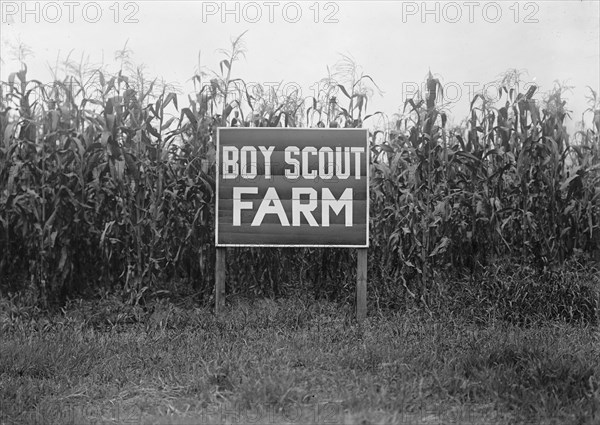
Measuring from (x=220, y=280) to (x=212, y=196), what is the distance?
97 cm

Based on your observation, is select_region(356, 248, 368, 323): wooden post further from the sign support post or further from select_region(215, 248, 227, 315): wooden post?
select_region(215, 248, 227, 315): wooden post

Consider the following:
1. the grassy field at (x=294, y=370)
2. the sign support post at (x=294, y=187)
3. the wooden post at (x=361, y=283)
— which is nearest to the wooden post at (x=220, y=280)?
the sign support post at (x=294, y=187)

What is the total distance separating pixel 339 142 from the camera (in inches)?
300

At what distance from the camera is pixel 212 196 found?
8086mm

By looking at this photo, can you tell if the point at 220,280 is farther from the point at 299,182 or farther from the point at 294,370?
the point at 294,370

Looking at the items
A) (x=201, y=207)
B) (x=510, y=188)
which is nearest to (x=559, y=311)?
(x=510, y=188)

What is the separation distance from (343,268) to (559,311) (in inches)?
91.3

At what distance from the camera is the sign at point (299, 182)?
7.59m

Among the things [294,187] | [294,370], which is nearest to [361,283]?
[294,187]

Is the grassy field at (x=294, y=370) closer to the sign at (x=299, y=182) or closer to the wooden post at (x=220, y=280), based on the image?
the wooden post at (x=220, y=280)

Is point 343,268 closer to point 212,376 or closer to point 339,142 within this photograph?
point 339,142

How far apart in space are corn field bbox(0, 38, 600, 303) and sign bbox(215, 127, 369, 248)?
561mm

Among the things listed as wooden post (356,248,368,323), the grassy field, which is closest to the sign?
wooden post (356,248,368,323)

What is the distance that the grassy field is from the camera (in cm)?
473
